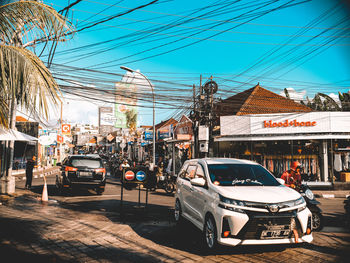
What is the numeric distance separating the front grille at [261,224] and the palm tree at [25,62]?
3.80m

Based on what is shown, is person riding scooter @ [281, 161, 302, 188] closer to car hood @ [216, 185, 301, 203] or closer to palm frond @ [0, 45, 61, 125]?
car hood @ [216, 185, 301, 203]

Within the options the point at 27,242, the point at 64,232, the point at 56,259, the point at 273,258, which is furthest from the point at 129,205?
the point at 273,258

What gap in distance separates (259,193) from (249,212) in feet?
1.67

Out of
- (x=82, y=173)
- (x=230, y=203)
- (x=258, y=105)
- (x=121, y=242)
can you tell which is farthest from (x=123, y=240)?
(x=258, y=105)

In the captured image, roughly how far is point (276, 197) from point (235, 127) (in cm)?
1548

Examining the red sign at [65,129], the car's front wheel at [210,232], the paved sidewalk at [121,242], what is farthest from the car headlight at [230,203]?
the red sign at [65,129]

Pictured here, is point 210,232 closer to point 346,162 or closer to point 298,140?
point 298,140

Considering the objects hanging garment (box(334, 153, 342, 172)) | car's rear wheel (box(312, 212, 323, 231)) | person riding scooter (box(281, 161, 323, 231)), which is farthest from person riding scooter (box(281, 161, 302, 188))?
hanging garment (box(334, 153, 342, 172))

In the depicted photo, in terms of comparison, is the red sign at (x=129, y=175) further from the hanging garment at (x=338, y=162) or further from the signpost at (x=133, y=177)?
the hanging garment at (x=338, y=162)

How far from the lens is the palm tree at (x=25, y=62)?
14.7ft

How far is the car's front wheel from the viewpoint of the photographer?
5199 millimetres

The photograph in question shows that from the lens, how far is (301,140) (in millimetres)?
19312

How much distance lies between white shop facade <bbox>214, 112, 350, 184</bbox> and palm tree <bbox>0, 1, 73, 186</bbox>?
654 inches

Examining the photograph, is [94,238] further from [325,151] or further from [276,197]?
[325,151]
